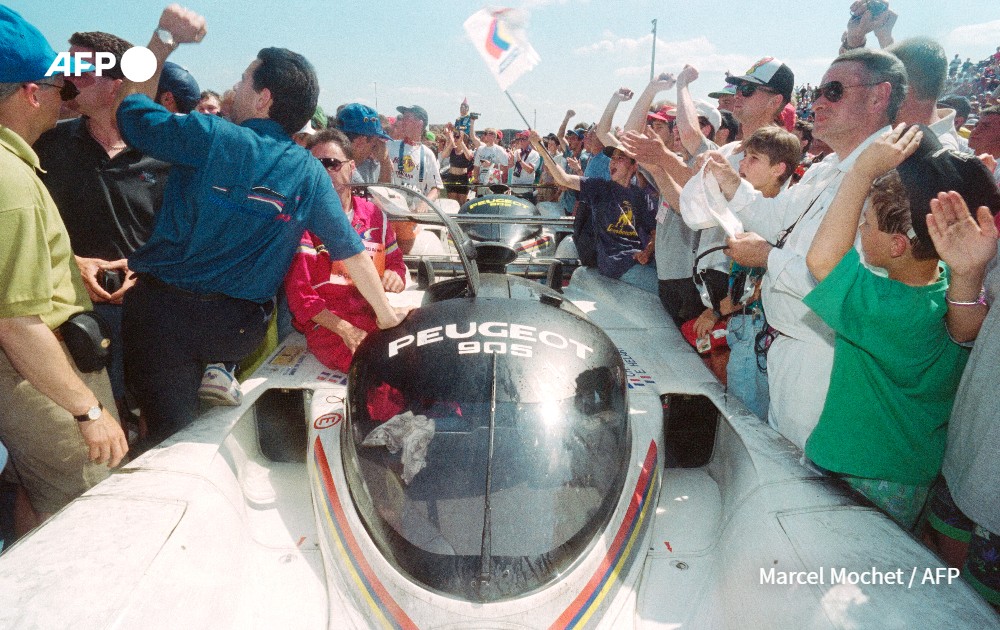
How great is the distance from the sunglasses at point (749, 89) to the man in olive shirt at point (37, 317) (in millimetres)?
3215

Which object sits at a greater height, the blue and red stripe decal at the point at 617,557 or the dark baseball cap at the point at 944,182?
the dark baseball cap at the point at 944,182

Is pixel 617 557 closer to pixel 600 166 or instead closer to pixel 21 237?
pixel 21 237

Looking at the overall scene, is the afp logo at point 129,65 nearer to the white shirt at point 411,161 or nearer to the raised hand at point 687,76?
the raised hand at point 687,76

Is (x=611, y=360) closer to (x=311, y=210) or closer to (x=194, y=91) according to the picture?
(x=311, y=210)

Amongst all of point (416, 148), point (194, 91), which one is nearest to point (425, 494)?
point (194, 91)

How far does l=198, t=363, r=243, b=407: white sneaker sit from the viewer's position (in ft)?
7.41

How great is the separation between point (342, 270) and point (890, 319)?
2.26m

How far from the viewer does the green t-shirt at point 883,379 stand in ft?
5.76

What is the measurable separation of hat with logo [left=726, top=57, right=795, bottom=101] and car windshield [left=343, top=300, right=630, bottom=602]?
6.89 ft

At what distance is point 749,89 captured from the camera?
11.0 feet

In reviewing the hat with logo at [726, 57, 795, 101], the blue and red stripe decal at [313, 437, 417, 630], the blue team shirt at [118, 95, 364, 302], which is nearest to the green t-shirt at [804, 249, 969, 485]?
the blue and red stripe decal at [313, 437, 417, 630]

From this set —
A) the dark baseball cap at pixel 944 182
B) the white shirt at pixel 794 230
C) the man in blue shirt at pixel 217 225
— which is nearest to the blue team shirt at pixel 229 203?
the man in blue shirt at pixel 217 225

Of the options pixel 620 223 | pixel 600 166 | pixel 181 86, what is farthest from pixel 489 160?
pixel 181 86

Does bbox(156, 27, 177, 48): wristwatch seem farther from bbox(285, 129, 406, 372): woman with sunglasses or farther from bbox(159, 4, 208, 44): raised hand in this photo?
bbox(285, 129, 406, 372): woman with sunglasses
